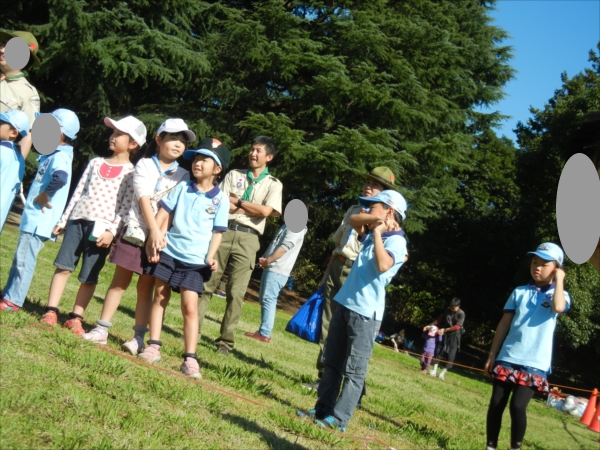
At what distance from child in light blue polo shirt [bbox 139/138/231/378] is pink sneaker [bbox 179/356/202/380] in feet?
0.19

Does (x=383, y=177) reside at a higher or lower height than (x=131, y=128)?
higher

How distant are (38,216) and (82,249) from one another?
0.41 metres

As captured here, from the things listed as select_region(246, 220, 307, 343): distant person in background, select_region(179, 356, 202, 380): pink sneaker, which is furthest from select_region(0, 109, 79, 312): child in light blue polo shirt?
select_region(246, 220, 307, 343): distant person in background

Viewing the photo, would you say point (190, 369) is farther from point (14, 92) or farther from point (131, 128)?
point (14, 92)

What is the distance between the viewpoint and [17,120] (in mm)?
5375

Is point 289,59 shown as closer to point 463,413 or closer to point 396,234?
point 463,413

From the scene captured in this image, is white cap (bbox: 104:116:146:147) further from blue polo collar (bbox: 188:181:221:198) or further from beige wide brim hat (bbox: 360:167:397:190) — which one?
beige wide brim hat (bbox: 360:167:397:190)

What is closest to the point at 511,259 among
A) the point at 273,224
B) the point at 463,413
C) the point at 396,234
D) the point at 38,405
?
the point at 273,224

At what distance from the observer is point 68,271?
221 inches

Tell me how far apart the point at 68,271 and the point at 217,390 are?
1.66 metres

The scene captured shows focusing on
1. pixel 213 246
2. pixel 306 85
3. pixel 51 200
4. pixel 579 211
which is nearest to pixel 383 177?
pixel 213 246

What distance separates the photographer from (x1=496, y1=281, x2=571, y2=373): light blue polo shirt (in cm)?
530

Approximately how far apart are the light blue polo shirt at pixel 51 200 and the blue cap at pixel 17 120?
27 centimetres

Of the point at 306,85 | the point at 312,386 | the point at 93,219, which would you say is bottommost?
the point at 312,386
